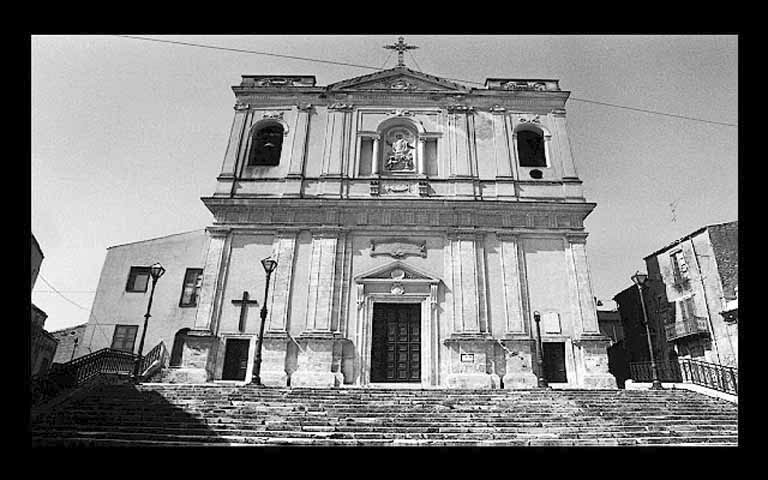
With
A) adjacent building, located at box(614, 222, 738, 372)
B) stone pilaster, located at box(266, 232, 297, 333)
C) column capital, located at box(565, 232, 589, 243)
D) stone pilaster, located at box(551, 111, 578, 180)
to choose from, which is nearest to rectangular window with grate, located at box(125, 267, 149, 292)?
stone pilaster, located at box(266, 232, 297, 333)

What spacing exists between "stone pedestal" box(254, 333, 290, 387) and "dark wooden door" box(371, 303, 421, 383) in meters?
2.89

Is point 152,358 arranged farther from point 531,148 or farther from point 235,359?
point 531,148

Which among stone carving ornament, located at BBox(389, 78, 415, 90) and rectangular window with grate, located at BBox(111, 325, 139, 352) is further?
rectangular window with grate, located at BBox(111, 325, 139, 352)

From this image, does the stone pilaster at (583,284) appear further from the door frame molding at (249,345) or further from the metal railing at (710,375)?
the door frame molding at (249,345)

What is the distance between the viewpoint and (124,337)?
70.6ft

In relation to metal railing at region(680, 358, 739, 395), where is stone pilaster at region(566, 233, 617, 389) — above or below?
above

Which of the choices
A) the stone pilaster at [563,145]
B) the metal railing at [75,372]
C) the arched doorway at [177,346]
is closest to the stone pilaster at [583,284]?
the stone pilaster at [563,145]

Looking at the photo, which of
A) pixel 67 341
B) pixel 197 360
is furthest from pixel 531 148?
pixel 67 341

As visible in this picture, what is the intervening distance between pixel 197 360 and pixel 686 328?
19947mm

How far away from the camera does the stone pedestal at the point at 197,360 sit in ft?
49.6

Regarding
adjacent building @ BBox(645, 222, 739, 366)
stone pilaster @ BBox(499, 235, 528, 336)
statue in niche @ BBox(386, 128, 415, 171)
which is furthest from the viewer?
statue in niche @ BBox(386, 128, 415, 171)

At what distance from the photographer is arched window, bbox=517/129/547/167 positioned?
778 inches

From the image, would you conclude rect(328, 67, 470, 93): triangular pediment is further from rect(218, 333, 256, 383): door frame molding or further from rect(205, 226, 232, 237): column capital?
rect(218, 333, 256, 383): door frame molding

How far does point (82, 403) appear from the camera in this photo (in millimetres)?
11094
